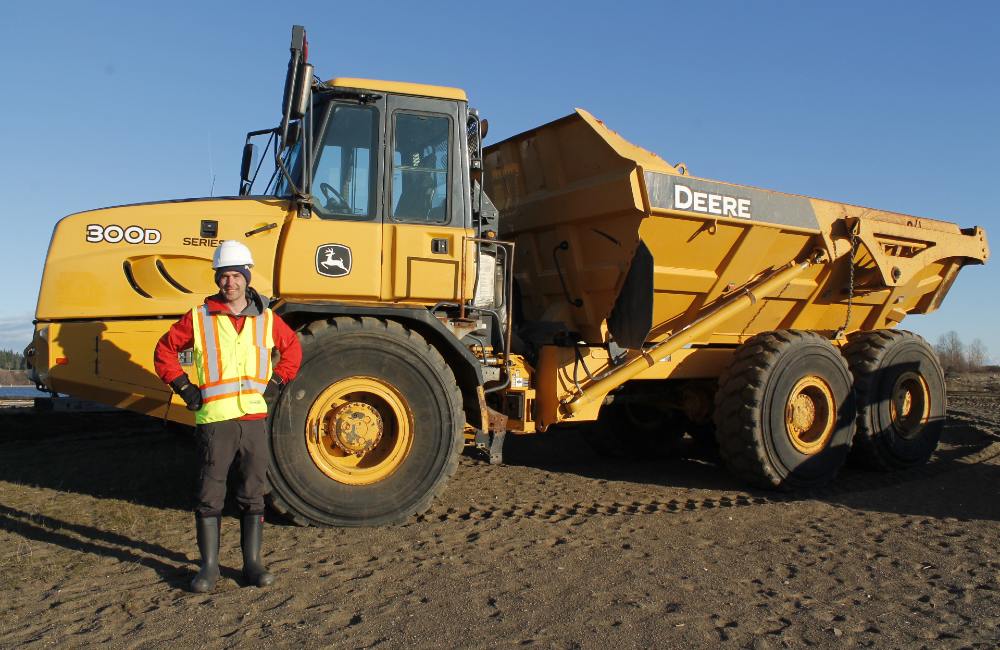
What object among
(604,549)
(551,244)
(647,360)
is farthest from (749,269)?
(604,549)

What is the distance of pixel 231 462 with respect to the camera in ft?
13.8

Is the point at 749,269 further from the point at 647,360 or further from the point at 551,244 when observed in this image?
the point at 551,244

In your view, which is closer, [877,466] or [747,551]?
[747,551]

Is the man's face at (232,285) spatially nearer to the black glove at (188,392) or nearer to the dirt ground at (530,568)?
the black glove at (188,392)

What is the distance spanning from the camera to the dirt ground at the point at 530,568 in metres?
3.53

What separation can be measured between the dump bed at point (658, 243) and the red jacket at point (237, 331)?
302cm

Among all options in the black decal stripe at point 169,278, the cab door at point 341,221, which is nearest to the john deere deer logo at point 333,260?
the cab door at point 341,221

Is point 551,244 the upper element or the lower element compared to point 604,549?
upper

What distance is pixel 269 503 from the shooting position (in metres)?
5.03

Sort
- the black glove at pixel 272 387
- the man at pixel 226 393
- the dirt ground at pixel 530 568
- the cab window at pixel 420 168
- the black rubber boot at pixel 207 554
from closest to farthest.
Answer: the dirt ground at pixel 530 568 < the black rubber boot at pixel 207 554 < the man at pixel 226 393 < the black glove at pixel 272 387 < the cab window at pixel 420 168

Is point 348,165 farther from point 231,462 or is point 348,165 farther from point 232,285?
point 231,462

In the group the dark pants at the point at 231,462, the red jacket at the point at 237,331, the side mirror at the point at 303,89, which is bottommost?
the dark pants at the point at 231,462

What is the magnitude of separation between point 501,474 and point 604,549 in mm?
2780

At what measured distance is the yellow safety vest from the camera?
4.14 metres
